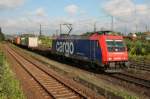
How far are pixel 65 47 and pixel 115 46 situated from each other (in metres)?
10.5

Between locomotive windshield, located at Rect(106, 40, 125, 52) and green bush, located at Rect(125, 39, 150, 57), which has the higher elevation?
locomotive windshield, located at Rect(106, 40, 125, 52)

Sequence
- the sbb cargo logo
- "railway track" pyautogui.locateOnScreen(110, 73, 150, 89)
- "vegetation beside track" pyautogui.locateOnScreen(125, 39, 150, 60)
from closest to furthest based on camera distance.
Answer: "railway track" pyautogui.locateOnScreen(110, 73, 150, 89) < the sbb cargo logo < "vegetation beside track" pyautogui.locateOnScreen(125, 39, 150, 60)

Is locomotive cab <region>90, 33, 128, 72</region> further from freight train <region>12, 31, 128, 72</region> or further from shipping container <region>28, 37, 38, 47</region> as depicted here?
shipping container <region>28, 37, 38, 47</region>

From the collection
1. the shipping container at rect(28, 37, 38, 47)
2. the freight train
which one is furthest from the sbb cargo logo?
the shipping container at rect(28, 37, 38, 47)

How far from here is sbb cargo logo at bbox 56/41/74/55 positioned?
32.0m

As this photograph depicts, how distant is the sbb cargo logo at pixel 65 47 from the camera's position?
3198cm

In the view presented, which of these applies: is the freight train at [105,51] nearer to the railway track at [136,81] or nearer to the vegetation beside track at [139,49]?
the railway track at [136,81]

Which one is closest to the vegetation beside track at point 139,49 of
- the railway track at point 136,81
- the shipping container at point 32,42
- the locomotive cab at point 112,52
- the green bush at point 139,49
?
the green bush at point 139,49

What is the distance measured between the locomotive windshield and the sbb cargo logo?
7.23 metres

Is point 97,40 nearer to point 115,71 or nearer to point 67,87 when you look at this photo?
point 115,71

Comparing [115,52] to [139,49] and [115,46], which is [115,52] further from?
[139,49]

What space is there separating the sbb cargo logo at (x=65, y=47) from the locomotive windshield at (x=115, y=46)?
723cm

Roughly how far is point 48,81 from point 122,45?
7717mm

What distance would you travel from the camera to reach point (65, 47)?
34531 mm
